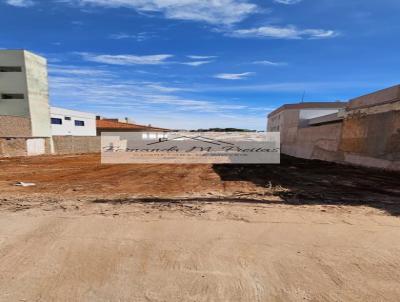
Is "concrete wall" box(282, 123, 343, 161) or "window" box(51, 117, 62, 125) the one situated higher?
"window" box(51, 117, 62, 125)

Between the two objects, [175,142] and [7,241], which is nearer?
[7,241]

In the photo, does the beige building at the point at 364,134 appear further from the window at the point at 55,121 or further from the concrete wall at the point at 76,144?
the window at the point at 55,121

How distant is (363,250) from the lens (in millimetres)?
3510

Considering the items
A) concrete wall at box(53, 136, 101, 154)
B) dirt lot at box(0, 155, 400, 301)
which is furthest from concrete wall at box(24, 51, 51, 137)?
dirt lot at box(0, 155, 400, 301)

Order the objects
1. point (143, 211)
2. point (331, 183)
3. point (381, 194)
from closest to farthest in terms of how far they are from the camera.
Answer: point (143, 211), point (381, 194), point (331, 183)

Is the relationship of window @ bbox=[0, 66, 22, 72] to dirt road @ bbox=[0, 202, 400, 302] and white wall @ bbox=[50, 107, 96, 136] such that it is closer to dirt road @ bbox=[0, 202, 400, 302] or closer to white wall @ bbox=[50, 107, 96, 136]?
white wall @ bbox=[50, 107, 96, 136]

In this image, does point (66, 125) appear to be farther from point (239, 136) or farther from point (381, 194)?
point (381, 194)

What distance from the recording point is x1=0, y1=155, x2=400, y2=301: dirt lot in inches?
106

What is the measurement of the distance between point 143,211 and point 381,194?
6.29 metres

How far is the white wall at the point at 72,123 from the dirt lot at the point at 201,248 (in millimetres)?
26389

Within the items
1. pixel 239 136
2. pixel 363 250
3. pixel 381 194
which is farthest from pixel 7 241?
pixel 239 136

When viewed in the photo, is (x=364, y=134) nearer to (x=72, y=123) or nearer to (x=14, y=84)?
(x=14, y=84)

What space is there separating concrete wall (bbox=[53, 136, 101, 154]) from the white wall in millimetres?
5230

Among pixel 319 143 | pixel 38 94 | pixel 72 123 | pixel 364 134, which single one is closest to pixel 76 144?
pixel 38 94
